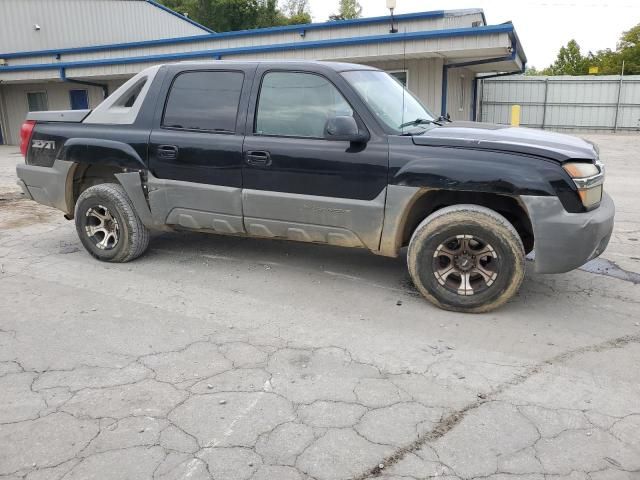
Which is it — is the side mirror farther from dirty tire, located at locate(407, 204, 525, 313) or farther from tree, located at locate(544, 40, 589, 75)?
tree, located at locate(544, 40, 589, 75)

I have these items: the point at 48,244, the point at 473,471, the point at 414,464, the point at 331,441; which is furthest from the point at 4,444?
the point at 48,244

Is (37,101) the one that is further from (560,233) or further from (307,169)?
(560,233)

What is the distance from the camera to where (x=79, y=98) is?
77.2 ft

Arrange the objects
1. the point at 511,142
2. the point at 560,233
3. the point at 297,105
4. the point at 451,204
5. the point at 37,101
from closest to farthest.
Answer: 1. the point at 560,233
2. the point at 511,142
3. the point at 451,204
4. the point at 297,105
5. the point at 37,101

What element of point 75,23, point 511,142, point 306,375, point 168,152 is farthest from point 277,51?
point 75,23

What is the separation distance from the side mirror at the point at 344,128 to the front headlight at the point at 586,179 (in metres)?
1.52

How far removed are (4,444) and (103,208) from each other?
3.14 metres

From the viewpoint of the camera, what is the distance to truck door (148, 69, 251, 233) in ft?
15.9

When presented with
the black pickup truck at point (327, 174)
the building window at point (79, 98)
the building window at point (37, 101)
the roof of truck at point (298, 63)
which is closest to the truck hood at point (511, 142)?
the black pickup truck at point (327, 174)

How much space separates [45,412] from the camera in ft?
9.73

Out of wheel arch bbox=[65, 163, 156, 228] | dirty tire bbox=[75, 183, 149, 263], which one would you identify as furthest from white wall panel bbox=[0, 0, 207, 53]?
dirty tire bbox=[75, 183, 149, 263]

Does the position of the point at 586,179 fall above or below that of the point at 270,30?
below

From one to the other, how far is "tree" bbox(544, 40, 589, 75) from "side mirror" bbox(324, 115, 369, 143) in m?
43.5

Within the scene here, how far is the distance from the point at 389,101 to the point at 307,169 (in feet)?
3.27
